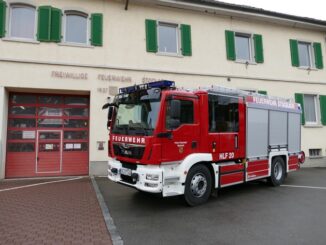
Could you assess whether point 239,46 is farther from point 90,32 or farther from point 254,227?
point 254,227

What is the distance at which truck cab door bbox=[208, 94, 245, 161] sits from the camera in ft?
23.2

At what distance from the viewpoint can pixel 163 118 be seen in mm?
6023

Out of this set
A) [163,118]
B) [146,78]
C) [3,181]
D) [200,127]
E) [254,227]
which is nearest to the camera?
[254,227]

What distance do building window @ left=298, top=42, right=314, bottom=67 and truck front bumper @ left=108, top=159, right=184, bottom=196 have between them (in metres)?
12.7

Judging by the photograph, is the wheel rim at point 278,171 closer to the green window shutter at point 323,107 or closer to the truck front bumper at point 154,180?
the truck front bumper at point 154,180

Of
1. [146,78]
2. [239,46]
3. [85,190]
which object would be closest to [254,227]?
[85,190]

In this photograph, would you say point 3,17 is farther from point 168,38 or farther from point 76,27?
point 168,38

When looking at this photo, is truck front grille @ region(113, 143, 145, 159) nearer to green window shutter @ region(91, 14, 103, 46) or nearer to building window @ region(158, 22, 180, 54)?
green window shutter @ region(91, 14, 103, 46)

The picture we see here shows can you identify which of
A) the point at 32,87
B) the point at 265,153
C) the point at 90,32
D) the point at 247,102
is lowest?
the point at 265,153

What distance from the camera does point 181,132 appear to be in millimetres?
6355

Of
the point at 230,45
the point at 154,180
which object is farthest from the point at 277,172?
the point at 230,45

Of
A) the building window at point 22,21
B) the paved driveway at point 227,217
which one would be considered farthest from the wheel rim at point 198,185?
the building window at point 22,21

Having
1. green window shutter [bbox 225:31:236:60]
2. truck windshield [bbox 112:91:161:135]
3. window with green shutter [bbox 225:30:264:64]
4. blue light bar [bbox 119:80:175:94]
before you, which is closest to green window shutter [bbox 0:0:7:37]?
truck windshield [bbox 112:91:161:135]

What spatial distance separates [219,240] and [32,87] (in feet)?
29.2
